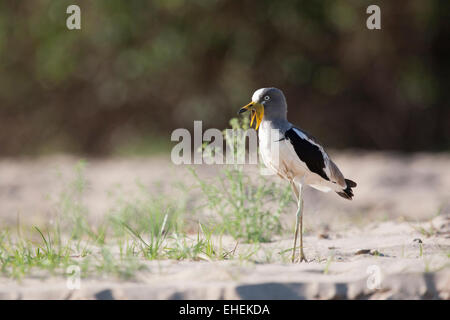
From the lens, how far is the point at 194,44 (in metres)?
12.4

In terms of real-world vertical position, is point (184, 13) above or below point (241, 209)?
above

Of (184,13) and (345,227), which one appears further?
(184,13)

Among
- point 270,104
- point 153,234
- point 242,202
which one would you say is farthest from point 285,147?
point 153,234

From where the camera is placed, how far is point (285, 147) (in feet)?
11.8

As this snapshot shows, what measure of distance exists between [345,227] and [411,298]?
2.29 meters

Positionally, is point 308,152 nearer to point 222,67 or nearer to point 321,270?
point 321,270

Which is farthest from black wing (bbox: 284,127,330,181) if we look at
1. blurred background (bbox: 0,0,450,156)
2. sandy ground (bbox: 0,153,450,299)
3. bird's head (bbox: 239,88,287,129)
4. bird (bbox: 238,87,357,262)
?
blurred background (bbox: 0,0,450,156)

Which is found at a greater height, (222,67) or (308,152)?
(222,67)

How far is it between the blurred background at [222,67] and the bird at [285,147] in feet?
27.5

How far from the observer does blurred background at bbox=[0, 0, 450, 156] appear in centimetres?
1202

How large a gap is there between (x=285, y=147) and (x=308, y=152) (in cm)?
16

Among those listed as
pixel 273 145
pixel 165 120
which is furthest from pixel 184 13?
pixel 273 145

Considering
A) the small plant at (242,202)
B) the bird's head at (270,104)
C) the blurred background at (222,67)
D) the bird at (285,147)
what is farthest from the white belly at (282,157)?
the blurred background at (222,67)

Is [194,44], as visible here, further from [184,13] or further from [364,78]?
[364,78]
